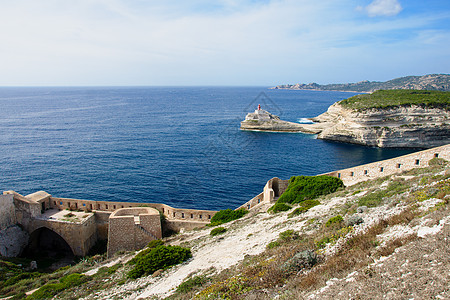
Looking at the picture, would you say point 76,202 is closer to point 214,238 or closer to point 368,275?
point 214,238

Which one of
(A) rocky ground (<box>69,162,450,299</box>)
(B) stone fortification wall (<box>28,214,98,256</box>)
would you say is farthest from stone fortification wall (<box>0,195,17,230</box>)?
(A) rocky ground (<box>69,162,450,299</box>)

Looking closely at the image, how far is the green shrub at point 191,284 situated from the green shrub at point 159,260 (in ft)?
16.7

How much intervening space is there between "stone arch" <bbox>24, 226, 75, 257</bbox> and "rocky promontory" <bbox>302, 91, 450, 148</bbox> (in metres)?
69.4

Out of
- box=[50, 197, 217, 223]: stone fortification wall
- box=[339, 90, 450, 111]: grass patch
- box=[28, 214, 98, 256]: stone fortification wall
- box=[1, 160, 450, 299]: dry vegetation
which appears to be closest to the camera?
box=[1, 160, 450, 299]: dry vegetation

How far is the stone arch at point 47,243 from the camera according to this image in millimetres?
31297

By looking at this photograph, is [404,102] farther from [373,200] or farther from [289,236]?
[289,236]

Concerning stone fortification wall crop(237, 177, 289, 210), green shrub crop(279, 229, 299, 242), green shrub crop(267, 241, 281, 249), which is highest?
green shrub crop(279, 229, 299, 242)

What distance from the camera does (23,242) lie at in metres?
30.2

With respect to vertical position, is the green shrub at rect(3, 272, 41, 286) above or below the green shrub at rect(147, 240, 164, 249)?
below

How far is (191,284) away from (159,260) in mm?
6031

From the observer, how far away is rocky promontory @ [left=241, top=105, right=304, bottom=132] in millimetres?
95062

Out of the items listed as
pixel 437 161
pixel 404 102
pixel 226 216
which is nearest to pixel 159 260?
pixel 226 216

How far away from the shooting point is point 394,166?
2516 centimetres

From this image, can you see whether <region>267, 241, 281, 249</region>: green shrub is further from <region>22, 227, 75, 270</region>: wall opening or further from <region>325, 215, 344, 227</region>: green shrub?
<region>22, 227, 75, 270</region>: wall opening
